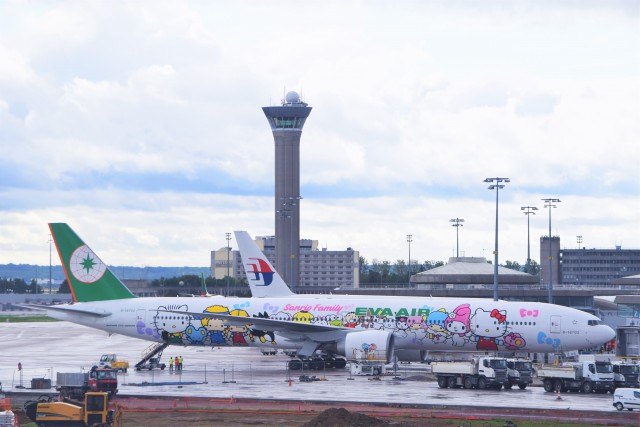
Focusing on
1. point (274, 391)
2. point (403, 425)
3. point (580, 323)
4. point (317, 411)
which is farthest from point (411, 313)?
point (403, 425)

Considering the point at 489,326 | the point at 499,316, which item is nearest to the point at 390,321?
the point at 489,326

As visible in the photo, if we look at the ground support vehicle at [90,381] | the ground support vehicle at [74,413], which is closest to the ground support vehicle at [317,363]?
the ground support vehicle at [90,381]

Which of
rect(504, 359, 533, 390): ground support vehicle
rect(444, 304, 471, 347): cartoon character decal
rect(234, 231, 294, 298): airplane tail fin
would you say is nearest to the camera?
rect(504, 359, 533, 390): ground support vehicle

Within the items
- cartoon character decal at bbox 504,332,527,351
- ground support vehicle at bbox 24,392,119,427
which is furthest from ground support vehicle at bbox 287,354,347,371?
ground support vehicle at bbox 24,392,119,427

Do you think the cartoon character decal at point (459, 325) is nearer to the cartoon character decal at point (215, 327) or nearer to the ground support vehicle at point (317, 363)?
the ground support vehicle at point (317, 363)

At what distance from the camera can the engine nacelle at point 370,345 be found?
6706 cm

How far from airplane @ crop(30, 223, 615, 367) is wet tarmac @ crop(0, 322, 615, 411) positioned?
2.02 meters

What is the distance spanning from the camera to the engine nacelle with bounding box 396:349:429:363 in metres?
72.0

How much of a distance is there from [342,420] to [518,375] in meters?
19.5

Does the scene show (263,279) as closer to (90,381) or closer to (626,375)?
(626,375)

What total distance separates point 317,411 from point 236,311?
23.9 metres

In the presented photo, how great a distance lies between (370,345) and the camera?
67250mm

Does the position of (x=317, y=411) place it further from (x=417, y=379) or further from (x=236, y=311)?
(x=236, y=311)

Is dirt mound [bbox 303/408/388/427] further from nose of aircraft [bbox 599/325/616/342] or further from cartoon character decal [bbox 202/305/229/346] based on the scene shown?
cartoon character decal [bbox 202/305/229/346]
